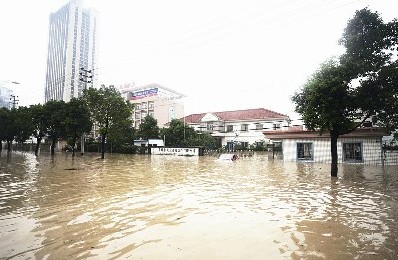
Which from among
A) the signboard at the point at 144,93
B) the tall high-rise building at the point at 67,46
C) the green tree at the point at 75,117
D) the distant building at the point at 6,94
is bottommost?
the green tree at the point at 75,117

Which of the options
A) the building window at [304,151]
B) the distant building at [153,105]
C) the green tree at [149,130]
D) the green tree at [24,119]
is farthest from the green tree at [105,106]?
the distant building at [153,105]

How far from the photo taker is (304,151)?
97.0 feet

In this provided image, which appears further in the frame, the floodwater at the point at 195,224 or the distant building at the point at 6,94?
the distant building at the point at 6,94

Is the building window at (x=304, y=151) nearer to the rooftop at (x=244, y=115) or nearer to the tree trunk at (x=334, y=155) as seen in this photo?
the tree trunk at (x=334, y=155)

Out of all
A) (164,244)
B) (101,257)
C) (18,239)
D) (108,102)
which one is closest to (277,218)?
(164,244)

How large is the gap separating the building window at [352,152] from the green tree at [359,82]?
37.7ft

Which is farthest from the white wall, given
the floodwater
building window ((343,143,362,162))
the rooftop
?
the rooftop

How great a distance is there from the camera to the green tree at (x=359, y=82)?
1449 centimetres

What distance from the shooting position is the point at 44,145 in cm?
6544

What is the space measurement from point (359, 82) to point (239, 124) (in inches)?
1676

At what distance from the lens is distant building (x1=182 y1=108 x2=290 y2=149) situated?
54.2 meters

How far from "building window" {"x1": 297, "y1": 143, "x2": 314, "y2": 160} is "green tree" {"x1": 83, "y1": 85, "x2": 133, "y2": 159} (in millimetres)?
22774

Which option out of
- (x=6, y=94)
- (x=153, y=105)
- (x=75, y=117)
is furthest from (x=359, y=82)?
(x=6, y=94)

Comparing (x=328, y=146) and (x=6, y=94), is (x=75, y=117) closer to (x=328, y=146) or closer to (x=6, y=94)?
(x=6, y=94)
